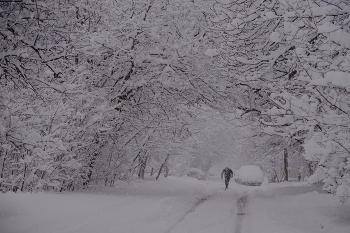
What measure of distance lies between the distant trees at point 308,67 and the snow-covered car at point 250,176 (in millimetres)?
24349

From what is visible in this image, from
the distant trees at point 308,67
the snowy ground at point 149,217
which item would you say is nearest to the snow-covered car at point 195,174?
the snowy ground at point 149,217

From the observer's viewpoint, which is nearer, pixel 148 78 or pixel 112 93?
pixel 148 78

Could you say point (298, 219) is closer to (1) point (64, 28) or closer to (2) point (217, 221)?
(2) point (217, 221)

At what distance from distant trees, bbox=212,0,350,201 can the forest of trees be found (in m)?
0.03

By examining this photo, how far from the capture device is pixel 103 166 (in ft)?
41.4

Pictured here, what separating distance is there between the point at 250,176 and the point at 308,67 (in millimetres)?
28147

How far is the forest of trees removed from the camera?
15.3ft

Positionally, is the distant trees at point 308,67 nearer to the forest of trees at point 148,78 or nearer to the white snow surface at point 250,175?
the forest of trees at point 148,78

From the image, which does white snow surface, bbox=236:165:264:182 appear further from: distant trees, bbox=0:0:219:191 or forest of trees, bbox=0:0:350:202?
distant trees, bbox=0:0:219:191

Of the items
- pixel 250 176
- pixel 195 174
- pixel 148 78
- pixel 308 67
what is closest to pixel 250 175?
pixel 250 176

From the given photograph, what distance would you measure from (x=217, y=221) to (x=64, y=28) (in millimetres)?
6283

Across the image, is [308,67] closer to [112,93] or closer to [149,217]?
[149,217]

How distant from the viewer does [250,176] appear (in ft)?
104

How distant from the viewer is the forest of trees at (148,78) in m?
4.67
